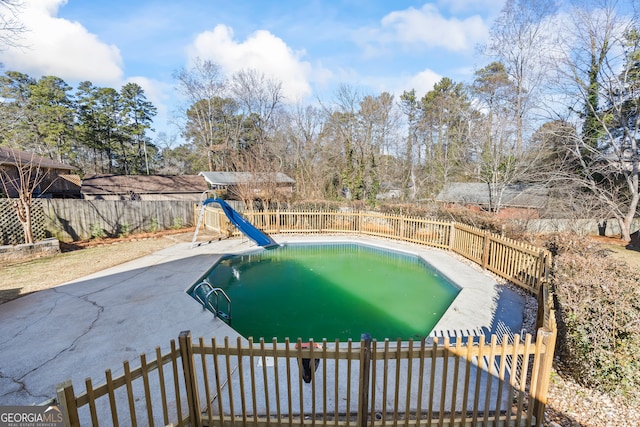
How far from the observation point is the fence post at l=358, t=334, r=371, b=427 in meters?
2.44

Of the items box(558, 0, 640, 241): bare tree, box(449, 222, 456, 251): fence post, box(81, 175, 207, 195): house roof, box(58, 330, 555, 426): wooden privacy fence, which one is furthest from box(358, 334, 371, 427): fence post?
box(81, 175, 207, 195): house roof

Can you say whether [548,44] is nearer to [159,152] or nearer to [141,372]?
[141,372]

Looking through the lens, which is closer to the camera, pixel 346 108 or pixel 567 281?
pixel 567 281

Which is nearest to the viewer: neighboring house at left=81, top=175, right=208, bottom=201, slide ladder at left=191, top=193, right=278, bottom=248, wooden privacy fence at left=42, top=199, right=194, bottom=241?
slide ladder at left=191, top=193, right=278, bottom=248

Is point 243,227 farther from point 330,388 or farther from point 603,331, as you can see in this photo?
point 603,331

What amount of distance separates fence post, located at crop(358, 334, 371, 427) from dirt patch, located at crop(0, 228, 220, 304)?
7354 mm

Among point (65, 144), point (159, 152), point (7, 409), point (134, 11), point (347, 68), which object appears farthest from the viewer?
point (159, 152)

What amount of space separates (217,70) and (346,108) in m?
14.3

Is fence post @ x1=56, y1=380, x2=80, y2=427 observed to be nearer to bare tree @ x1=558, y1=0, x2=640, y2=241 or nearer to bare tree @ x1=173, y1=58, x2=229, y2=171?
bare tree @ x1=558, y1=0, x2=640, y2=241

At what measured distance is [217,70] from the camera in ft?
91.8

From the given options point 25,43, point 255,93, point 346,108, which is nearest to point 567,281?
point 25,43

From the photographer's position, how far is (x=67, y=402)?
190 cm

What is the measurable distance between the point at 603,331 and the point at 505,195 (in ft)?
53.5

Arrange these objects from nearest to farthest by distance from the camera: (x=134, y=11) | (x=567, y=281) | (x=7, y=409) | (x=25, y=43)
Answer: (x=7, y=409) < (x=567, y=281) < (x=25, y=43) < (x=134, y=11)
